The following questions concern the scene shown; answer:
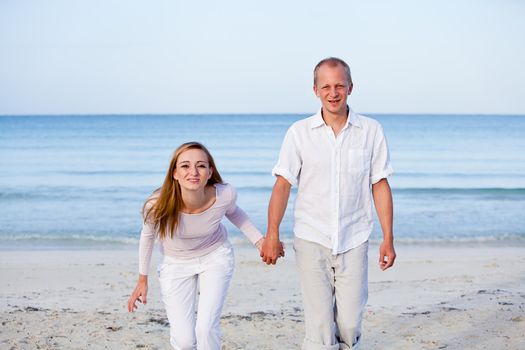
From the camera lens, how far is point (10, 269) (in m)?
9.62

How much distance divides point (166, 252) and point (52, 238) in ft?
28.3

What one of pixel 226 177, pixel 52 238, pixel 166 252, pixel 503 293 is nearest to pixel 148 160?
pixel 226 177

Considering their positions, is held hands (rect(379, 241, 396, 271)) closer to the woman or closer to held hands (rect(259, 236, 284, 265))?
held hands (rect(259, 236, 284, 265))

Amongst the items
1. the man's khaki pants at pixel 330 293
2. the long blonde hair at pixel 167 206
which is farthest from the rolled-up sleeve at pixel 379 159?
the long blonde hair at pixel 167 206

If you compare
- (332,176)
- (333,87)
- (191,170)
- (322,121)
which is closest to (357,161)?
(332,176)

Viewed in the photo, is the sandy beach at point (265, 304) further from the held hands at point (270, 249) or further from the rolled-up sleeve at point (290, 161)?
the rolled-up sleeve at point (290, 161)

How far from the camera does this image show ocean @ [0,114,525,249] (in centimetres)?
1339

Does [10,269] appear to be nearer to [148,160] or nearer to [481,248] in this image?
[481,248]

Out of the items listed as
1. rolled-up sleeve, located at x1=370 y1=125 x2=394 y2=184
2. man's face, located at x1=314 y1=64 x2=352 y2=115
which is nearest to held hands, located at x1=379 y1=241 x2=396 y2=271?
rolled-up sleeve, located at x1=370 y1=125 x2=394 y2=184

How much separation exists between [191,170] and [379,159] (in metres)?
1.13

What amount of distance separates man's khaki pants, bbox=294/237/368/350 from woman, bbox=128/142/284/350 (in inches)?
17.6

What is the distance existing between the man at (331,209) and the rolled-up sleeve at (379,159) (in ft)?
0.06

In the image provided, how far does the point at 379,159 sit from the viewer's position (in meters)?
4.43

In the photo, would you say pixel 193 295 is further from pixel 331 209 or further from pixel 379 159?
pixel 379 159
